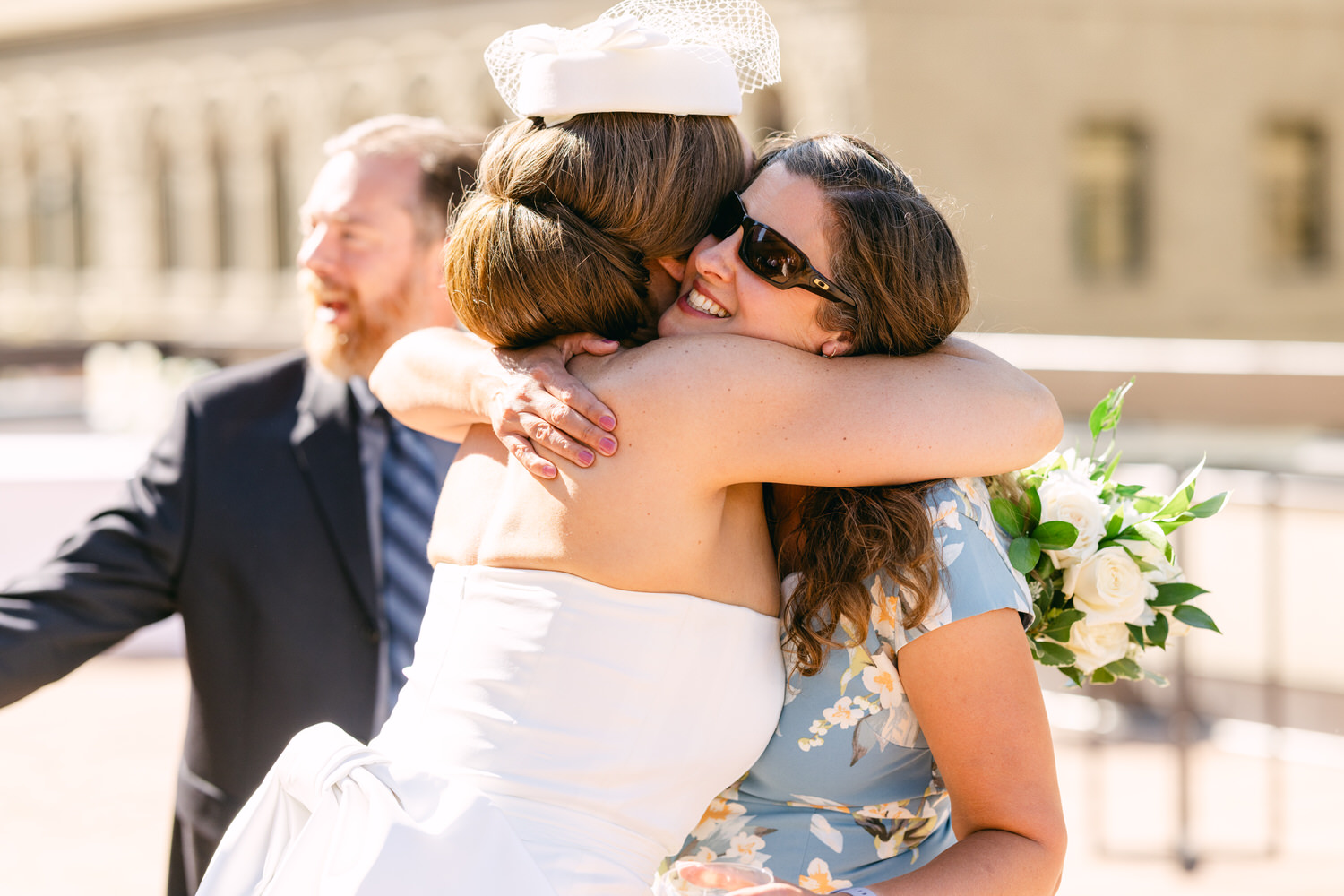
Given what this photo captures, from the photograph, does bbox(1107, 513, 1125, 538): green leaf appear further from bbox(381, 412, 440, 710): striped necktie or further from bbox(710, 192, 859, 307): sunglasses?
bbox(381, 412, 440, 710): striped necktie

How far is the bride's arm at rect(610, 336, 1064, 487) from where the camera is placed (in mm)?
1806

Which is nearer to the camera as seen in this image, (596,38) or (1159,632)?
(596,38)

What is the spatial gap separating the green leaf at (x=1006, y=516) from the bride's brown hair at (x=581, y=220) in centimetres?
64

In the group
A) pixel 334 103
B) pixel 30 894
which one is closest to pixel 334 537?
pixel 30 894

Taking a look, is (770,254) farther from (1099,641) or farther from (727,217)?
(1099,641)

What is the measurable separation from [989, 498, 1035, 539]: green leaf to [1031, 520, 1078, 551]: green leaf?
4 cm

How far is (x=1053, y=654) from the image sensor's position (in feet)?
7.71

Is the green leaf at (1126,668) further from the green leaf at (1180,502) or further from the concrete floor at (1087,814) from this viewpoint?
the concrete floor at (1087,814)

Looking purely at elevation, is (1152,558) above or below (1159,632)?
above

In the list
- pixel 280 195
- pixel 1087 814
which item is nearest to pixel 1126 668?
pixel 1087 814

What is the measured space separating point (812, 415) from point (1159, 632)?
0.87m

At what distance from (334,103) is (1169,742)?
78.2 feet

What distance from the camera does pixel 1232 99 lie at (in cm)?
2139

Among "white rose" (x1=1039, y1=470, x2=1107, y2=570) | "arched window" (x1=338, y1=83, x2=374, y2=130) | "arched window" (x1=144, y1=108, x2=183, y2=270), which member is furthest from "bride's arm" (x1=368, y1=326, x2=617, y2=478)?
"arched window" (x1=144, y1=108, x2=183, y2=270)
